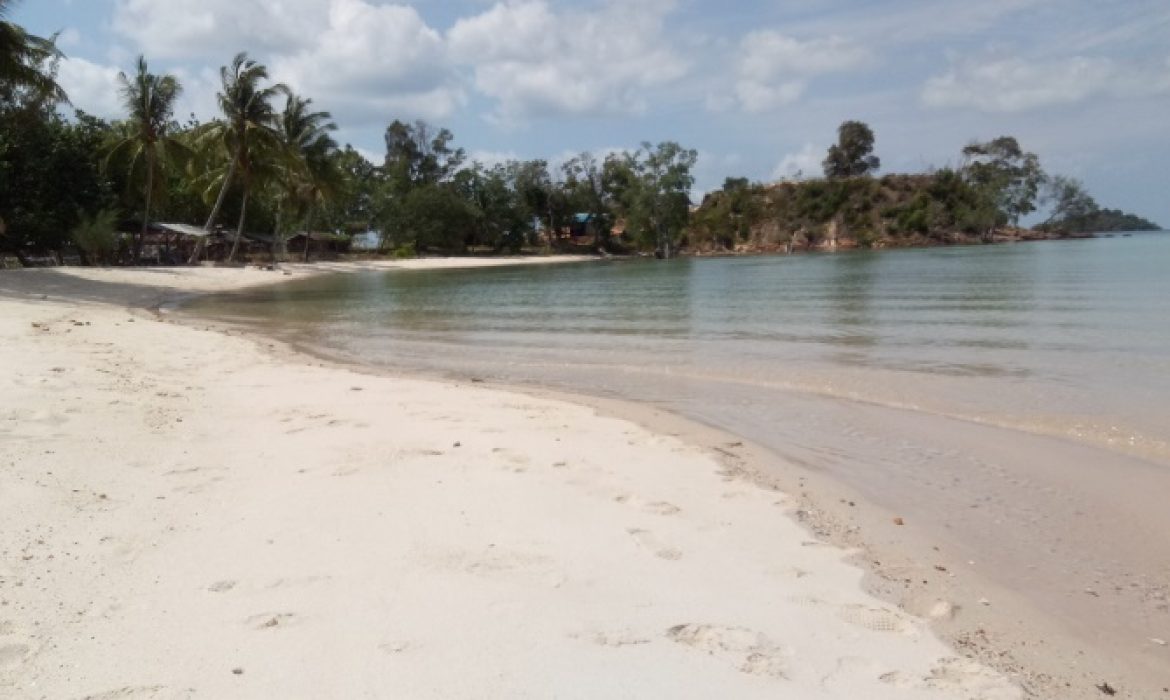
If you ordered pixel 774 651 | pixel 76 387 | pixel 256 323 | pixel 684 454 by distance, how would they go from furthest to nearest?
pixel 256 323 < pixel 76 387 < pixel 684 454 < pixel 774 651

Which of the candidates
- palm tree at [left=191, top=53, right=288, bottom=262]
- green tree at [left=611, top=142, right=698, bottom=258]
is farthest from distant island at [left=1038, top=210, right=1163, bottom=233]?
palm tree at [left=191, top=53, right=288, bottom=262]

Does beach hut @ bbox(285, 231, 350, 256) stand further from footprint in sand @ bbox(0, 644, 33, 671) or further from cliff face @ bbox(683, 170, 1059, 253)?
footprint in sand @ bbox(0, 644, 33, 671)

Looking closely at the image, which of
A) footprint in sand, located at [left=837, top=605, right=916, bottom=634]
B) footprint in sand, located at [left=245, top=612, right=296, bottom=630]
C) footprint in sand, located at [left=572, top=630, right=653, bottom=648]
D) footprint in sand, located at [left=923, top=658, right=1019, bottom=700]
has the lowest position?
footprint in sand, located at [left=923, top=658, right=1019, bottom=700]

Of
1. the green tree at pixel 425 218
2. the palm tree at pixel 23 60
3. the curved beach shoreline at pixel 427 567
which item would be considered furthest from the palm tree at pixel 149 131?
the curved beach shoreline at pixel 427 567

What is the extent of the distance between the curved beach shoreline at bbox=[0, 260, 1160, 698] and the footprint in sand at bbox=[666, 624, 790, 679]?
10 millimetres

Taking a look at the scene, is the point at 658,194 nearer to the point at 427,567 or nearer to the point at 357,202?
the point at 357,202

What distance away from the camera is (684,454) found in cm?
646

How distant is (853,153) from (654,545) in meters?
114

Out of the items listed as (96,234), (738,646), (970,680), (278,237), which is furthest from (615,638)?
(278,237)

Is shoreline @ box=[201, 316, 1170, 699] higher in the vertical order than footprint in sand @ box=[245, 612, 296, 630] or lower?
lower

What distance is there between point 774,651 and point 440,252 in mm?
72559

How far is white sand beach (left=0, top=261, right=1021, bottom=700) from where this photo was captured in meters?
2.93

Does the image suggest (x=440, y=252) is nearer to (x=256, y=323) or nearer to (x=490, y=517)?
(x=256, y=323)

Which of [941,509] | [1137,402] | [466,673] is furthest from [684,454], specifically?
[1137,402]
